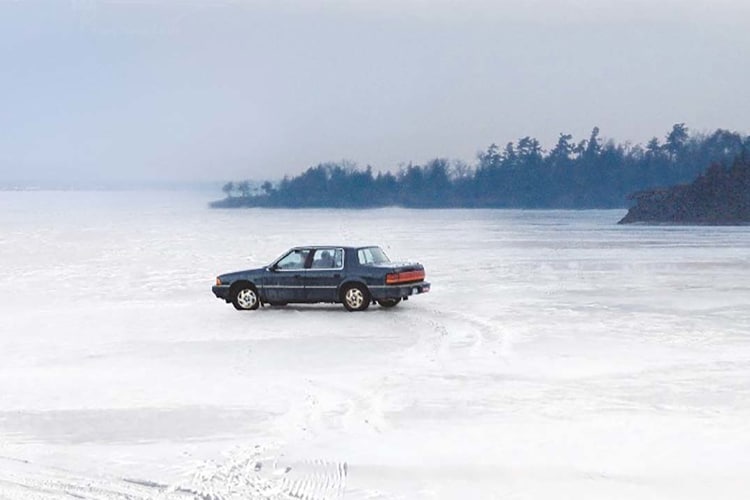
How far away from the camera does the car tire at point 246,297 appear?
2261 centimetres

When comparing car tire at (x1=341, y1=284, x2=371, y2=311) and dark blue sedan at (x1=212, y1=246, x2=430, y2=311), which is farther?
car tire at (x1=341, y1=284, x2=371, y2=311)

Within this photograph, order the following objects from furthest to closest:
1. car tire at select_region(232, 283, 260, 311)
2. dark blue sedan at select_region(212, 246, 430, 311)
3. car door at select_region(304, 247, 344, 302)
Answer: car tire at select_region(232, 283, 260, 311) < car door at select_region(304, 247, 344, 302) < dark blue sedan at select_region(212, 246, 430, 311)

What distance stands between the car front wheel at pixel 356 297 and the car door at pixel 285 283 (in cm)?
99

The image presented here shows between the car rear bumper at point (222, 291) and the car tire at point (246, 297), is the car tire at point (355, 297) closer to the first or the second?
the car tire at point (246, 297)

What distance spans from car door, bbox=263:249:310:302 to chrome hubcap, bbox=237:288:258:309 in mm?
255

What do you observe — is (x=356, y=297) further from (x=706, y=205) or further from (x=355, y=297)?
(x=706, y=205)

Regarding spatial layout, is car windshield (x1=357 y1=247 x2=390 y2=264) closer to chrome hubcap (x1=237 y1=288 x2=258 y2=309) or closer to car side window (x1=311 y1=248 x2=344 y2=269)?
car side window (x1=311 y1=248 x2=344 y2=269)

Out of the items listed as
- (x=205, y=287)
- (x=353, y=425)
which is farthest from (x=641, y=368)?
(x=205, y=287)

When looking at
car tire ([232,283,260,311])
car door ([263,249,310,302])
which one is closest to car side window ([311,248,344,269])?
car door ([263,249,310,302])

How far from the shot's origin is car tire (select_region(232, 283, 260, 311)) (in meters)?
22.6

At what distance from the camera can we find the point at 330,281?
72.2 ft

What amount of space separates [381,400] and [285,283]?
1077cm

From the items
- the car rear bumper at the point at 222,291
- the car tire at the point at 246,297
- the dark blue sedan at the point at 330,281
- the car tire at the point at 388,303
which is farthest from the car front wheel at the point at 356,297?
the car rear bumper at the point at 222,291

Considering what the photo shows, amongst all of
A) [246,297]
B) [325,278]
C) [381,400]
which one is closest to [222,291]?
[246,297]
